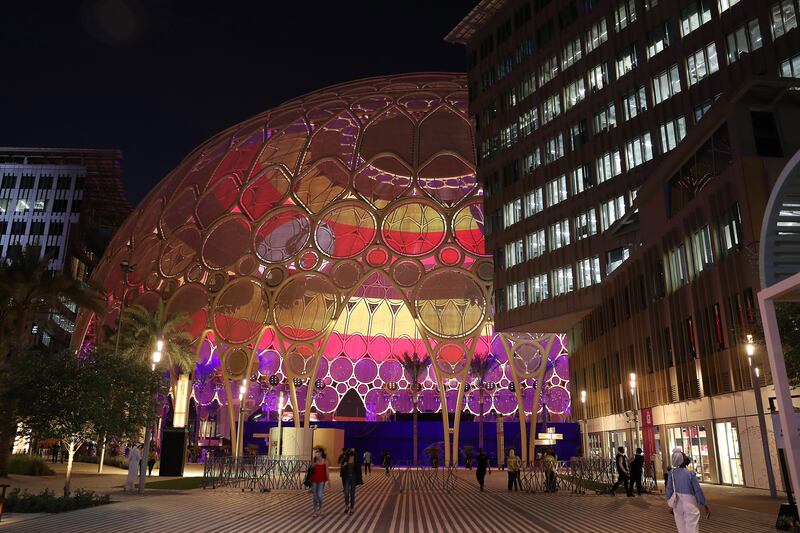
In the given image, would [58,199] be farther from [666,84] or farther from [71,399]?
[666,84]

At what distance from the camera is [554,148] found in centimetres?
4519

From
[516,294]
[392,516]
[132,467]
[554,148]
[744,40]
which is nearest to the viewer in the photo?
[392,516]

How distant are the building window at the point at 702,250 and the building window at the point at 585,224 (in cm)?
1186

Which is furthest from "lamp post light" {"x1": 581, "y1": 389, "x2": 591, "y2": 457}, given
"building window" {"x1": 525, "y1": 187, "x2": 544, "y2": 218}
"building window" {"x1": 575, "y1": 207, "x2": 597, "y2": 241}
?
"building window" {"x1": 525, "y1": 187, "x2": 544, "y2": 218}

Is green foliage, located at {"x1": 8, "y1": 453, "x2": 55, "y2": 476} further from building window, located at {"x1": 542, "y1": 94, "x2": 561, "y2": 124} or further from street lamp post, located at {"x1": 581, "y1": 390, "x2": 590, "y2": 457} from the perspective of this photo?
building window, located at {"x1": 542, "y1": 94, "x2": 561, "y2": 124}

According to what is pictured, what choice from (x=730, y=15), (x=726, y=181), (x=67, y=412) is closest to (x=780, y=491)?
(x=726, y=181)

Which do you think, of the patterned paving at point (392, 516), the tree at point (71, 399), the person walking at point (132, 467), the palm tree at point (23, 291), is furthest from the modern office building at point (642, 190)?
the palm tree at point (23, 291)

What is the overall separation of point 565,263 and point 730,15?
686 inches

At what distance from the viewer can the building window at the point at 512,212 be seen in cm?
4806

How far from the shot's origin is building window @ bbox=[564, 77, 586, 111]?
143 ft

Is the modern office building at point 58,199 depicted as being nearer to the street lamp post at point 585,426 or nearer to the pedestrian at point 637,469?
the street lamp post at point 585,426

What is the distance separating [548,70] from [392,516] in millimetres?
37310

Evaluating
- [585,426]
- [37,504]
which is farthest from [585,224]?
[37,504]

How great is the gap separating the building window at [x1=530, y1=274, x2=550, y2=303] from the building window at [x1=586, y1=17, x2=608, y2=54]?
52.2ft
